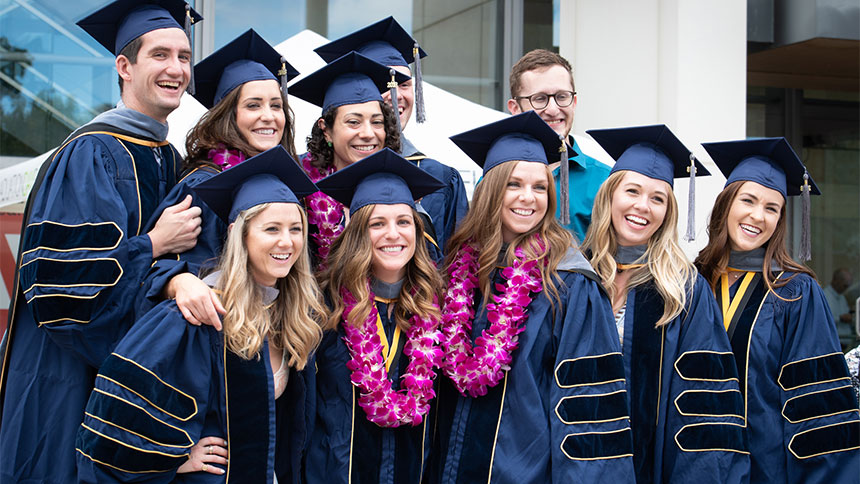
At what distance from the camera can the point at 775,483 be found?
3.25 metres

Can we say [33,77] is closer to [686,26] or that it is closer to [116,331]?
[116,331]

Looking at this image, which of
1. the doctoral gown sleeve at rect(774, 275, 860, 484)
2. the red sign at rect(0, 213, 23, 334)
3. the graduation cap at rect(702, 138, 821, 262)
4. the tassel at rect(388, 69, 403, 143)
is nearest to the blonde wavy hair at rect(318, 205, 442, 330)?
the tassel at rect(388, 69, 403, 143)

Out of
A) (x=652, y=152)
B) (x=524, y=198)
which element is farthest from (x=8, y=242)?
(x=652, y=152)

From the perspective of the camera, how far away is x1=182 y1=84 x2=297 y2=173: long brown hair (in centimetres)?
325

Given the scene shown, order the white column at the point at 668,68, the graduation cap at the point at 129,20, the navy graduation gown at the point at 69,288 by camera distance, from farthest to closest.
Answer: the white column at the point at 668,68 → the graduation cap at the point at 129,20 → the navy graduation gown at the point at 69,288

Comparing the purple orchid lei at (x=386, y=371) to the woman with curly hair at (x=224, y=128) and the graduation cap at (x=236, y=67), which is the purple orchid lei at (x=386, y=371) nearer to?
the woman with curly hair at (x=224, y=128)

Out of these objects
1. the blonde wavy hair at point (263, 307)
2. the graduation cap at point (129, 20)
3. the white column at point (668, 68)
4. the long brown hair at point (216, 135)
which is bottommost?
the blonde wavy hair at point (263, 307)

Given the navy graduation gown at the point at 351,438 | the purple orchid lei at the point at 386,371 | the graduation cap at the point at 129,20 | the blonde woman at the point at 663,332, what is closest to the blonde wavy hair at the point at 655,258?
the blonde woman at the point at 663,332

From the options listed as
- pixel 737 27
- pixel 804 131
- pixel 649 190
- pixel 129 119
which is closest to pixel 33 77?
pixel 129 119

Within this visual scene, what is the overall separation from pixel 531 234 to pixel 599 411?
0.74m

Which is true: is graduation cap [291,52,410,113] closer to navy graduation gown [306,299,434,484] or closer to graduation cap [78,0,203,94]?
graduation cap [78,0,203,94]

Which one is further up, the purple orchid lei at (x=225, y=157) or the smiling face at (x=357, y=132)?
the smiling face at (x=357, y=132)

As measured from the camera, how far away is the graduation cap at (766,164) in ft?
11.6

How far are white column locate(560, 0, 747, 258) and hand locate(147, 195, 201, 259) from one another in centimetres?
515
